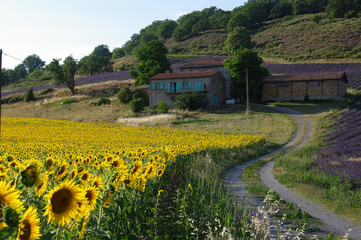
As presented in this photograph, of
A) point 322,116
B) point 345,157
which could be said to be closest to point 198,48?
point 322,116

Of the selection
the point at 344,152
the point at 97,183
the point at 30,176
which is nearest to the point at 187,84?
the point at 344,152

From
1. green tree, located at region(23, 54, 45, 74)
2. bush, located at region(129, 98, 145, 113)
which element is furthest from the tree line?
bush, located at region(129, 98, 145, 113)

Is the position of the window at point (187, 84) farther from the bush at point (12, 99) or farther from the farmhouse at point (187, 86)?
the bush at point (12, 99)

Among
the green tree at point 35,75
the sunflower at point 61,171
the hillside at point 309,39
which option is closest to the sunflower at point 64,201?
the sunflower at point 61,171

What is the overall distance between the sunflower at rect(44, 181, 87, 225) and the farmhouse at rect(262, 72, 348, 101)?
56.0 metres

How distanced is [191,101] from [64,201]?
49.4 meters

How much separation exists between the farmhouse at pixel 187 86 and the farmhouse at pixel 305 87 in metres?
7.97

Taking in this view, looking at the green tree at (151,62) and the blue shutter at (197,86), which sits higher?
the green tree at (151,62)

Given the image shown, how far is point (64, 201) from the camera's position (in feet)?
9.45

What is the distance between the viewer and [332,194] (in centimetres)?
1243

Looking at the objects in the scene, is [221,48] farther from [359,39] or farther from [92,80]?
[92,80]

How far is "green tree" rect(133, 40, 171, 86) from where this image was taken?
64650 millimetres

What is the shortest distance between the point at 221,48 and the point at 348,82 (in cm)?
6118

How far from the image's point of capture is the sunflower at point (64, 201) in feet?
9.32
